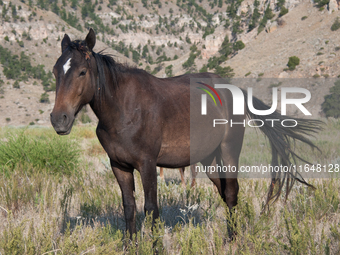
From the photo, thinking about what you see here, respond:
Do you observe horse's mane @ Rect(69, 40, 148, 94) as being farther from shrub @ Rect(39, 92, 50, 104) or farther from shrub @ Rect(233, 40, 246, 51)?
shrub @ Rect(233, 40, 246, 51)

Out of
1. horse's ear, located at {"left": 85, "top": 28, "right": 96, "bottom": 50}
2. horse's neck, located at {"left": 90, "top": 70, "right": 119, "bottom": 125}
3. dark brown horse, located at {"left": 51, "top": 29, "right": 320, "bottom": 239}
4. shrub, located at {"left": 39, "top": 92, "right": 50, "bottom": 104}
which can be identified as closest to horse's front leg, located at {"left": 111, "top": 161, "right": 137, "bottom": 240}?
dark brown horse, located at {"left": 51, "top": 29, "right": 320, "bottom": 239}

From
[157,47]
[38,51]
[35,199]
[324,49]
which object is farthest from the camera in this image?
[157,47]

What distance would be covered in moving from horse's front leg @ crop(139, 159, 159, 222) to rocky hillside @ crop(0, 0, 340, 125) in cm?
127

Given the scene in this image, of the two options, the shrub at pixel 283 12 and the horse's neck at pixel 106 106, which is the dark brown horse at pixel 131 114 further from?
the shrub at pixel 283 12

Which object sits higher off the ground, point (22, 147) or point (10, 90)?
point (10, 90)

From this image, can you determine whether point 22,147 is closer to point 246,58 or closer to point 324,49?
point 324,49

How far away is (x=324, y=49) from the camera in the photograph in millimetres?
47375

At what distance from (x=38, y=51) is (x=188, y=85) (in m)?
97.0

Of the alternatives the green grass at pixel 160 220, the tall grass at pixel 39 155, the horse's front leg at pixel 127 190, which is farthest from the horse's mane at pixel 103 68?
the tall grass at pixel 39 155

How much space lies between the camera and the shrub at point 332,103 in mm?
30250

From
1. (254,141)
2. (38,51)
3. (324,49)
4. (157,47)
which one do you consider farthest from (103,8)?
(254,141)

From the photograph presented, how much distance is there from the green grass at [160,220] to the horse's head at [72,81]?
3.15 feet

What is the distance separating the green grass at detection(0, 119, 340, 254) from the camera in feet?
9.11

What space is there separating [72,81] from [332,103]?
3401cm
